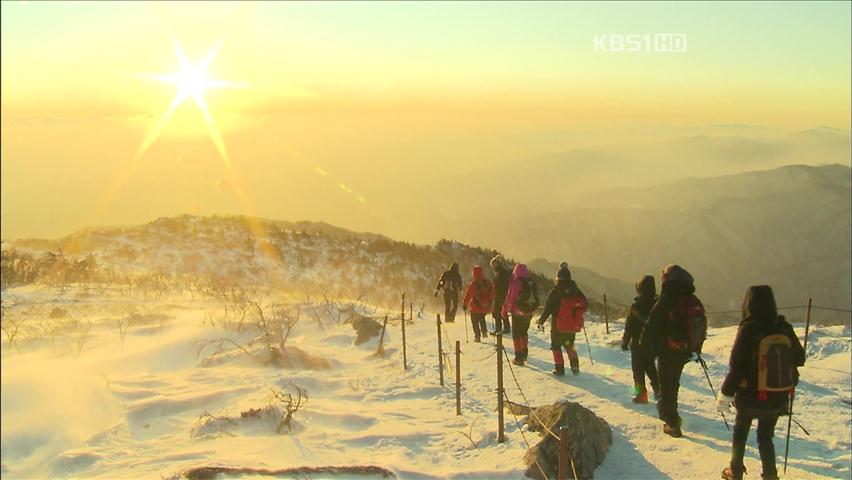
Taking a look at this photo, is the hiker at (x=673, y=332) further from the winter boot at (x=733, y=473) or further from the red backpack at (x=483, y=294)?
the red backpack at (x=483, y=294)

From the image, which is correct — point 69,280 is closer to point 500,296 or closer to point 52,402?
point 500,296

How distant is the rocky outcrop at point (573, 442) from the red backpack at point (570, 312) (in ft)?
10.6

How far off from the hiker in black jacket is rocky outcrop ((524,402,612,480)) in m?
0.94

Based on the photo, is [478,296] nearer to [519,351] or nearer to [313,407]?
[519,351]

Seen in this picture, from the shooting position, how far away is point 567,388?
10.1 meters

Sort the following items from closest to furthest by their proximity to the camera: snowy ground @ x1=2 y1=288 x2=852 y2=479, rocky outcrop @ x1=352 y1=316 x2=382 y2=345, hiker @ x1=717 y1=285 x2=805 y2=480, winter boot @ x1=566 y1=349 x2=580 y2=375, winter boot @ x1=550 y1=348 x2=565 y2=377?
snowy ground @ x1=2 y1=288 x2=852 y2=479, hiker @ x1=717 y1=285 x2=805 y2=480, winter boot @ x1=550 y1=348 x2=565 y2=377, winter boot @ x1=566 y1=349 x2=580 y2=375, rocky outcrop @ x1=352 y1=316 x2=382 y2=345

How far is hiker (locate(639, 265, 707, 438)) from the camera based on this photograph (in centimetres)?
743

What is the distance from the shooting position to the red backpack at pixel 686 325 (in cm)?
736

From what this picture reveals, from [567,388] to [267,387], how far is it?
189 inches

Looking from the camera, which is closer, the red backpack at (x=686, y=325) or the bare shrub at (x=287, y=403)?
the red backpack at (x=686, y=325)

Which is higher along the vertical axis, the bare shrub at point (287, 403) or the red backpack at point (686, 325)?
the red backpack at point (686, 325)

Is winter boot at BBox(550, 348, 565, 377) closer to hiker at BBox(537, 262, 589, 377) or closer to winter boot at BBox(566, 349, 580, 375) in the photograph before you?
Result: winter boot at BBox(566, 349, 580, 375)

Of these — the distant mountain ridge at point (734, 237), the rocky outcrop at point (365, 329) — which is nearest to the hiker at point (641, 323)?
the rocky outcrop at point (365, 329)

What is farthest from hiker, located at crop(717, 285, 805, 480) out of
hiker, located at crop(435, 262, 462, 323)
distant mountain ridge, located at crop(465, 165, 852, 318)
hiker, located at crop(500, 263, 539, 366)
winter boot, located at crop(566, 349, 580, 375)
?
distant mountain ridge, located at crop(465, 165, 852, 318)
